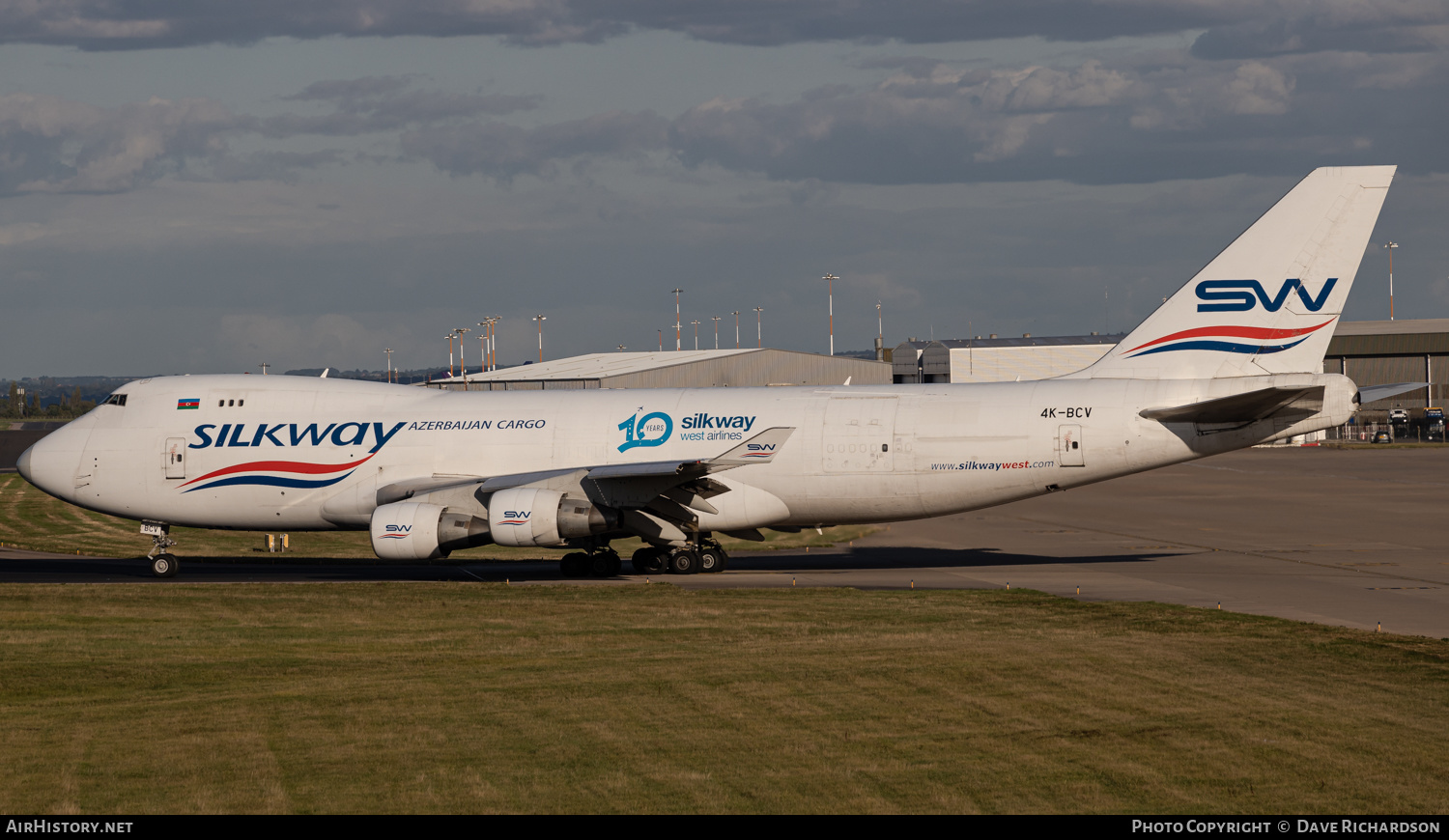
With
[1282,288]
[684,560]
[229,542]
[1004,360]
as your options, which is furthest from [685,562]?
[1004,360]

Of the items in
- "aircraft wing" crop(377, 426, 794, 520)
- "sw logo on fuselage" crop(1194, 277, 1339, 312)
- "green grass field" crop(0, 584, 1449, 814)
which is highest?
"sw logo on fuselage" crop(1194, 277, 1339, 312)

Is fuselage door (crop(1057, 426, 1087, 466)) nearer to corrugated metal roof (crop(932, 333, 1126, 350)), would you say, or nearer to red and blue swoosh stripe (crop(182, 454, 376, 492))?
red and blue swoosh stripe (crop(182, 454, 376, 492))

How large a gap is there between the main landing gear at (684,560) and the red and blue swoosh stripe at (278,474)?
708cm

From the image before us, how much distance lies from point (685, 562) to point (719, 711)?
17.3 m

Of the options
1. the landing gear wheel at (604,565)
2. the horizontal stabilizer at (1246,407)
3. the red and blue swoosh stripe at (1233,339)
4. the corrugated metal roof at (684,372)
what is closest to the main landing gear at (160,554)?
the landing gear wheel at (604,565)

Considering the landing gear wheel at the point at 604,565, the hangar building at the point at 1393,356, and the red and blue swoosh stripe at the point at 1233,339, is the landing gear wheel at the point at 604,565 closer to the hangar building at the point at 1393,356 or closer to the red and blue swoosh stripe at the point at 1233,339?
the red and blue swoosh stripe at the point at 1233,339

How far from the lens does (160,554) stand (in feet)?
106

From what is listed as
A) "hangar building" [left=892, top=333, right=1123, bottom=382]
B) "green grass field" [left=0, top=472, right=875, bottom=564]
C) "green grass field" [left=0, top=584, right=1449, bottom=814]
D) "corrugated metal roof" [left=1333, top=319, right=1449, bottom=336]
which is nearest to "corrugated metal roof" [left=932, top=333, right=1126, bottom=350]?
"hangar building" [left=892, top=333, right=1123, bottom=382]

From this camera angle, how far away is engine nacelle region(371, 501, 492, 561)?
2922 cm

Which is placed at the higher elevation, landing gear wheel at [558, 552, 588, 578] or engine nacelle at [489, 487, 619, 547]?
engine nacelle at [489, 487, 619, 547]

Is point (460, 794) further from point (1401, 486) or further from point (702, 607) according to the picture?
point (1401, 486)

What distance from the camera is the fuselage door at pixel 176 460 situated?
32719mm

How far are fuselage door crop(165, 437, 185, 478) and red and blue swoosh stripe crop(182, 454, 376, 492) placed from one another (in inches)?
14.2

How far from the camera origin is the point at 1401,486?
2219 inches
